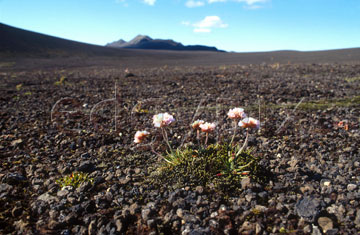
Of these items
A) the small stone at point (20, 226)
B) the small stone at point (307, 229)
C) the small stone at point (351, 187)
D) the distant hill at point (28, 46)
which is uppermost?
the distant hill at point (28, 46)

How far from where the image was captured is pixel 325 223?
2.24 m

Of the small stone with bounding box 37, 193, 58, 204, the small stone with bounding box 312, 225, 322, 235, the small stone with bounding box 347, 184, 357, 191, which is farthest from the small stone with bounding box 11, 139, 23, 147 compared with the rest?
the small stone with bounding box 347, 184, 357, 191

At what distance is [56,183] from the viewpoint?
3084 mm

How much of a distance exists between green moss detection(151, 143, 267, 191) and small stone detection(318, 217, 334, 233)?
2.43 ft

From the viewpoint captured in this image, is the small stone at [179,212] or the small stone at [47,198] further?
the small stone at [47,198]

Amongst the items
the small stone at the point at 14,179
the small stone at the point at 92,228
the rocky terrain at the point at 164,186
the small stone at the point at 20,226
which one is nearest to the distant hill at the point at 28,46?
the rocky terrain at the point at 164,186

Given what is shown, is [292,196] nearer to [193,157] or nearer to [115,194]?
[193,157]

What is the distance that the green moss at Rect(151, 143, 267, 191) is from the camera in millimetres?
2908

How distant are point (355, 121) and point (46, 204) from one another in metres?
5.27

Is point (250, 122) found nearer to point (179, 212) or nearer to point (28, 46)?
point (179, 212)

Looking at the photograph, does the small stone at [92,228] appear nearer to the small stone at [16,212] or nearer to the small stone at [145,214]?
the small stone at [145,214]

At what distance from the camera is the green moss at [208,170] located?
2908 mm

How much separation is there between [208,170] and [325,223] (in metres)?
1.27

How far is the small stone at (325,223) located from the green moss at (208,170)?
29.2 inches
